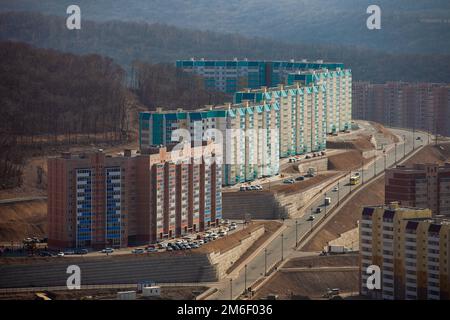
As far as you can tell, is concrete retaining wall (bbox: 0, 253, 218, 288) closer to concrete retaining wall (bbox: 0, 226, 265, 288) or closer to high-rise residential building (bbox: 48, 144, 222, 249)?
concrete retaining wall (bbox: 0, 226, 265, 288)

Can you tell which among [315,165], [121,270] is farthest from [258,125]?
[121,270]

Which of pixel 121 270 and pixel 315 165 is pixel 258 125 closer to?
pixel 315 165

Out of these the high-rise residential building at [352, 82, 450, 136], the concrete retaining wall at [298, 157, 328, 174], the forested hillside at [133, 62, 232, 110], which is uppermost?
the forested hillside at [133, 62, 232, 110]

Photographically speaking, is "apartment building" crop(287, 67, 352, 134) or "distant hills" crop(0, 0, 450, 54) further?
"distant hills" crop(0, 0, 450, 54)

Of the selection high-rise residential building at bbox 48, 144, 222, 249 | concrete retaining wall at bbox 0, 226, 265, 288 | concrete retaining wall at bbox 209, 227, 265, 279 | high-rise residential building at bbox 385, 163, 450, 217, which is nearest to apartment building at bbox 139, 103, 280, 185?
concrete retaining wall at bbox 209, 227, 265, 279

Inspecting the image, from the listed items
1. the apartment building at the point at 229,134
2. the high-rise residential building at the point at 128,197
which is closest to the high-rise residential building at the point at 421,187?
the apartment building at the point at 229,134

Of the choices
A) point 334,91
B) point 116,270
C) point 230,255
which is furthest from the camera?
point 334,91

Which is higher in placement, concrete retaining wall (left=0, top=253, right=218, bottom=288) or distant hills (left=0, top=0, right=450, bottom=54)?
distant hills (left=0, top=0, right=450, bottom=54)

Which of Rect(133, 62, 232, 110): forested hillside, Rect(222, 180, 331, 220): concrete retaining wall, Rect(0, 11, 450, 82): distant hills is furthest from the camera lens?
Rect(0, 11, 450, 82): distant hills

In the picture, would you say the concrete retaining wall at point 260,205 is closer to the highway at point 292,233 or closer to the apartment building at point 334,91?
the highway at point 292,233
